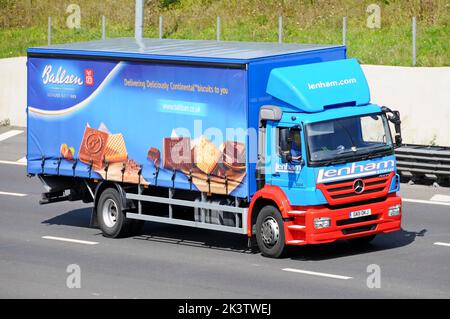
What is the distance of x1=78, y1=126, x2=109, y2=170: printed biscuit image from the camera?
2111 cm

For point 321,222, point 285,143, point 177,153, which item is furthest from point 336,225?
point 177,153

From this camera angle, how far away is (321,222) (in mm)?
18453

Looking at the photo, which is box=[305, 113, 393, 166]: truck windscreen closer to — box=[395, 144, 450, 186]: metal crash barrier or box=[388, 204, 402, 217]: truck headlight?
box=[388, 204, 402, 217]: truck headlight

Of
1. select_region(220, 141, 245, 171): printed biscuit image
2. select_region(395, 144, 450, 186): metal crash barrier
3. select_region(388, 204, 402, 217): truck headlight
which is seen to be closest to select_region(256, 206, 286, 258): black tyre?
select_region(220, 141, 245, 171): printed biscuit image

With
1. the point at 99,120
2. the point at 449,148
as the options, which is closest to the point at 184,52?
the point at 99,120

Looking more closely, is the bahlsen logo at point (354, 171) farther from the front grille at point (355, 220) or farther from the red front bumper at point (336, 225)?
the front grille at point (355, 220)

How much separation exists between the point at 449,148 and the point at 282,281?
9.42 meters

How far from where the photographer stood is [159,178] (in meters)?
20.3

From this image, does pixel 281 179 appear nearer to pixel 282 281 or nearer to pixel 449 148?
pixel 282 281

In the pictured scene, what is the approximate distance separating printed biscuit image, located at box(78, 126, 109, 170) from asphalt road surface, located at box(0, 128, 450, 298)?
1.37 meters

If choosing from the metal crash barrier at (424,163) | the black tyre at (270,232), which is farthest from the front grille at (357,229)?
the metal crash barrier at (424,163)

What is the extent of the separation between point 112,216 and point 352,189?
16.0 feet

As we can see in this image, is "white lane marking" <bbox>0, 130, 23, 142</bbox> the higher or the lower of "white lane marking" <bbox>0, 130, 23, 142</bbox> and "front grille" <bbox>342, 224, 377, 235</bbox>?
the higher

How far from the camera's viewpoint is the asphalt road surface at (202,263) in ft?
55.4
